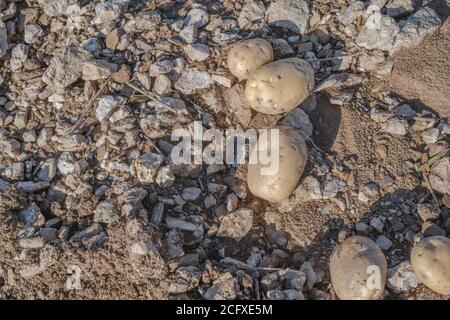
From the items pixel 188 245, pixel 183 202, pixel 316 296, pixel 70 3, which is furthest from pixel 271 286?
pixel 70 3

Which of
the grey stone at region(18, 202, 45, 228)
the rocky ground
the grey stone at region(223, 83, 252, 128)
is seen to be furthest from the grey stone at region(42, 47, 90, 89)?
the grey stone at region(223, 83, 252, 128)

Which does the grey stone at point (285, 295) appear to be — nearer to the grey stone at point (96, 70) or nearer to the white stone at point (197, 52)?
the white stone at point (197, 52)

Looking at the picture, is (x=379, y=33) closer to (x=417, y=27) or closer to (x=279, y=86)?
(x=417, y=27)

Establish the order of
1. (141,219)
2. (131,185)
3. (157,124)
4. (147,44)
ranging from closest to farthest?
(141,219) → (131,185) → (157,124) → (147,44)

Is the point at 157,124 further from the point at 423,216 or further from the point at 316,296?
the point at 423,216

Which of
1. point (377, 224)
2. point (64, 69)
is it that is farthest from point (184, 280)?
point (64, 69)
